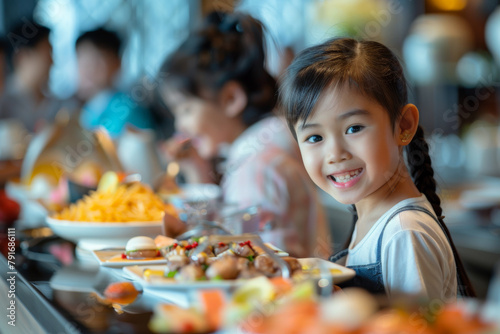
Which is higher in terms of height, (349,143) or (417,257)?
(349,143)

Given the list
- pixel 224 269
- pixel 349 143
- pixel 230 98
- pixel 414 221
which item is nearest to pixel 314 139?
pixel 349 143

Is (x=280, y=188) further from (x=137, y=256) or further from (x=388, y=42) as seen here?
(x=388, y=42)

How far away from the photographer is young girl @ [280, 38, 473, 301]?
1029 mm

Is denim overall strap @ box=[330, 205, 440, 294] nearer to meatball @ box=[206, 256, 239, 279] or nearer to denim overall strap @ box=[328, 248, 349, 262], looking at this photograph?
denim overall strap @ box=[328, 248, 349, 262]

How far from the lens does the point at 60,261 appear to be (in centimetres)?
150

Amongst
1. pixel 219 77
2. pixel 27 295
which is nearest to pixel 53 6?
pixel 219 77

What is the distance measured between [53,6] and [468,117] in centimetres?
373

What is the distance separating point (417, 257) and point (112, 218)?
80 centimetres

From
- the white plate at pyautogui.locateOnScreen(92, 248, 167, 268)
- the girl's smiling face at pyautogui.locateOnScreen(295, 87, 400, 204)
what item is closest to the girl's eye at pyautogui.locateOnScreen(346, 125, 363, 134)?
the girl's smiling face at pyautogui.locateOnScreen(295, 87, 400, 204)

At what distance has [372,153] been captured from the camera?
1.07 metres

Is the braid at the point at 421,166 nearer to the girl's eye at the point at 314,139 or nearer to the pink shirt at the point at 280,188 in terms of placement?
the girl's eye at the point at 314,139

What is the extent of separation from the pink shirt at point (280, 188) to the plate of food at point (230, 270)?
87 cm

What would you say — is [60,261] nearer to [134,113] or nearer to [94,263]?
[94,263]

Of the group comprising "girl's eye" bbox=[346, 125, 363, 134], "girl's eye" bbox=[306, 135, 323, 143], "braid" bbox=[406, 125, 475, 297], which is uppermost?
"girl's eye" bbox=[346, 125, 363, 134]
